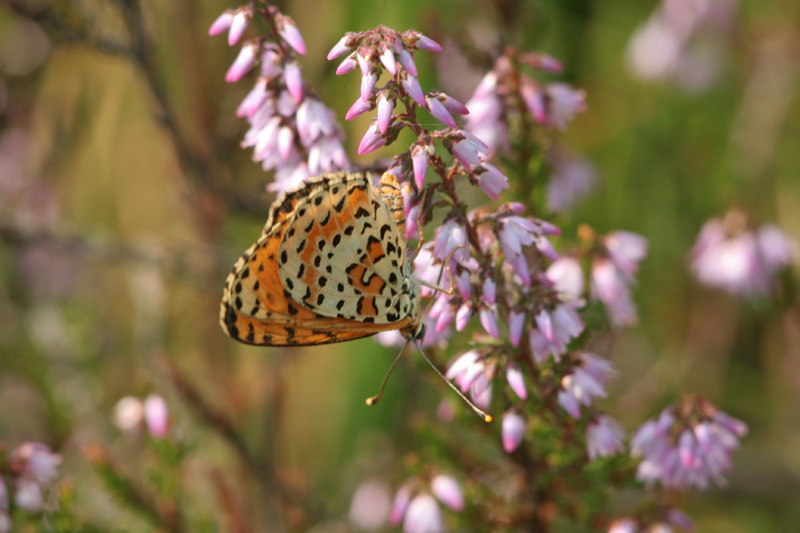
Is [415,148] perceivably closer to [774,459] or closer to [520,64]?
[520,64]

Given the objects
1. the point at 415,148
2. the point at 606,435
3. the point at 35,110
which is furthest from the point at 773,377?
the point at 35,110

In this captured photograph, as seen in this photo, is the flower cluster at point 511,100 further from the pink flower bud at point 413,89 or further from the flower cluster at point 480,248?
the pink flower bud at point 413,89

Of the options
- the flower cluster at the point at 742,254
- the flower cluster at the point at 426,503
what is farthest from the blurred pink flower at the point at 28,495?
the flower cluster at the point at 742,254

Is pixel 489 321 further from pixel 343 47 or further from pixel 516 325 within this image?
pixel 343 47

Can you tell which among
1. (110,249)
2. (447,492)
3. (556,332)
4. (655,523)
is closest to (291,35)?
(556,332)

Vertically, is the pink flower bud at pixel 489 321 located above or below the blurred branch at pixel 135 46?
below

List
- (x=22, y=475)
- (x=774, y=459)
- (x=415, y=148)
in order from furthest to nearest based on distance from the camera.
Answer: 1. (x=774, y=459)
2. (x=22, y=475)
3. (x=415, y=148)

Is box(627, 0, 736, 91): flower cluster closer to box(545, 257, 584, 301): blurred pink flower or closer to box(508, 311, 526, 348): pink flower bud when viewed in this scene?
box(545, 257, 584, 301): blurred pink flower
